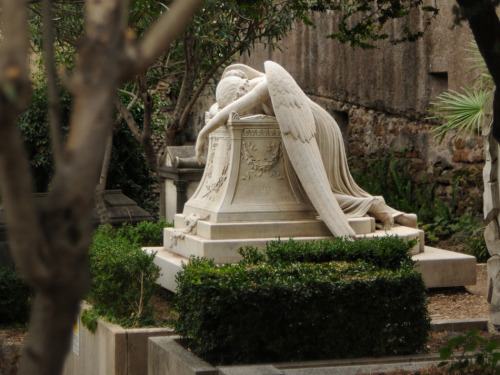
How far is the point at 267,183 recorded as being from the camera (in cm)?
987

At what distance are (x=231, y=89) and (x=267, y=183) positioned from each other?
46.6 inches

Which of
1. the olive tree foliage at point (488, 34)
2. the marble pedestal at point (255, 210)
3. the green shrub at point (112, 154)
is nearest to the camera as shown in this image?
the olive tree foliage at point (488, 34)

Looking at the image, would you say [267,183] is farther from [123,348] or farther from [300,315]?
[300,315]

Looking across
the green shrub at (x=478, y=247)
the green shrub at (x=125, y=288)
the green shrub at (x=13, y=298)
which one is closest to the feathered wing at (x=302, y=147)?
the green shrub at (x=125, y=288)

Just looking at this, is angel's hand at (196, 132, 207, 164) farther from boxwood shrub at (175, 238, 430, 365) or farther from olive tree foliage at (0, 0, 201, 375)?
olive tree foliage at (0, 0, 201, 375)

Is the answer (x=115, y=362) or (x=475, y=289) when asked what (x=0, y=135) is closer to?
(x=115, y=362)

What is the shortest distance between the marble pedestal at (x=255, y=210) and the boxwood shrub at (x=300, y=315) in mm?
3306

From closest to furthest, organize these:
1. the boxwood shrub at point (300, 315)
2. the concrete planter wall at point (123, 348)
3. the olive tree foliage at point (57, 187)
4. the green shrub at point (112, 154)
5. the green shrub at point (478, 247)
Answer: the olive tree foliage at point (57, 187), the boxwood shrub at point (300, 315), the concrete planter wall at point (123, 348), the green shrub at point (478, 247), the green shrub at point (112, 154)

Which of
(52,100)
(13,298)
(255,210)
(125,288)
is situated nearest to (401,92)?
(255,210)

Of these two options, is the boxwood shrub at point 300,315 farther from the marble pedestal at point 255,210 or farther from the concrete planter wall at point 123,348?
the marble pedestal at point 255,210

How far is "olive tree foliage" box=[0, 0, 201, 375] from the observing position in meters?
1.86

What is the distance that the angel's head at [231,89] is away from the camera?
10102mm

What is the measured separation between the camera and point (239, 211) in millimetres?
9562

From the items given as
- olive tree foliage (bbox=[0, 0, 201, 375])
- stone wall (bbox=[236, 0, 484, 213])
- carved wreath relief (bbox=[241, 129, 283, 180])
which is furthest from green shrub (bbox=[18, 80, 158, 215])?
olive tree foliage (bbox=[0, 0, 201, 375])
